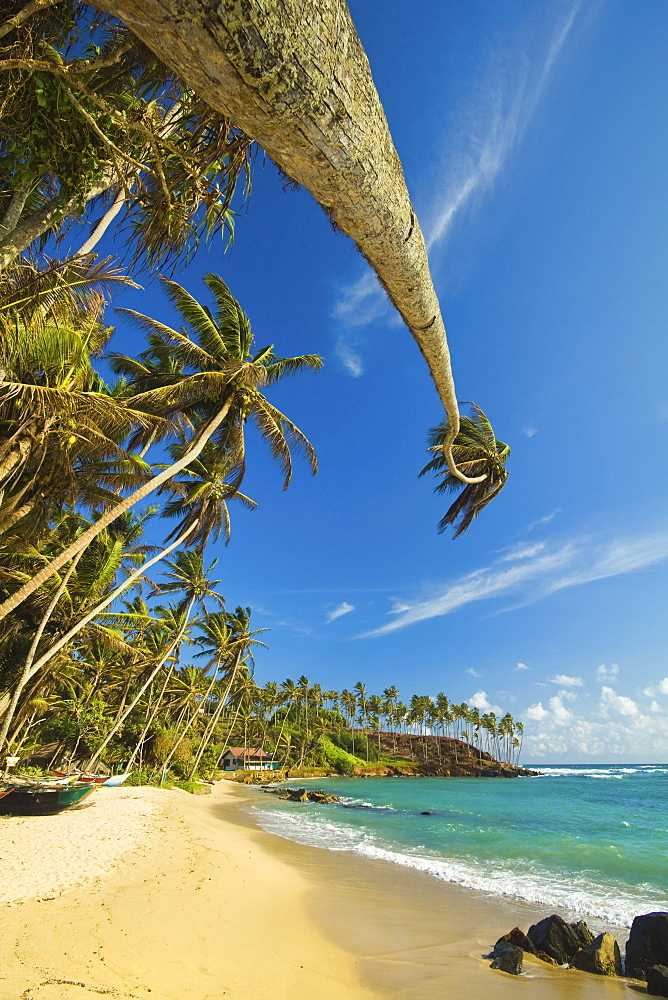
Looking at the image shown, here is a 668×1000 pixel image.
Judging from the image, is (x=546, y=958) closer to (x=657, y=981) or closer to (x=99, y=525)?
(x=657, y=981)

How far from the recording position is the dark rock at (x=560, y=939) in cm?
599

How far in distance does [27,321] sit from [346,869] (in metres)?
12.0

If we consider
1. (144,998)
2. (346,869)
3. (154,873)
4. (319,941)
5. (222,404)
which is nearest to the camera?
(144,998)

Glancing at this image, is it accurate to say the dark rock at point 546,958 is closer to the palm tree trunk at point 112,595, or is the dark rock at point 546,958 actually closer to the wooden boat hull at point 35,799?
the palm tree trunk at point 112,595

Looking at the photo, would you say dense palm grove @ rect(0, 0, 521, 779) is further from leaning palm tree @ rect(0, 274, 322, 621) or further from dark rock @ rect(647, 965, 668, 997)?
dark rock @ rect(647, 965, 668, 997)

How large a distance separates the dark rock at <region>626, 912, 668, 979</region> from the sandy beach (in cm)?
58

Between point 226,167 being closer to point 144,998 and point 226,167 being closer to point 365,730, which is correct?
point 144,998

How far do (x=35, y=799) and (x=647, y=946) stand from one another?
12.9m

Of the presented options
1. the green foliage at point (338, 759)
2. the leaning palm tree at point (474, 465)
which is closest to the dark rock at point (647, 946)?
the leaning palm tree at point (474, 465)

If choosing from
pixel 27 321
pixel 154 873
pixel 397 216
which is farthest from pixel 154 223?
pixel 154 873

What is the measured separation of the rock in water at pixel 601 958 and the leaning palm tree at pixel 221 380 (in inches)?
420

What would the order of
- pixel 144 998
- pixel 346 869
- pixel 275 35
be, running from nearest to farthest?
pixel 275 35
pixel 144 998
pixel 346 869

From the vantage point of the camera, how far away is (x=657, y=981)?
516 cm

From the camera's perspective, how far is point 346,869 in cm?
1061
